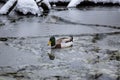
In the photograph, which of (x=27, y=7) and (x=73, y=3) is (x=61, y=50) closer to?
(x=27, y=7)

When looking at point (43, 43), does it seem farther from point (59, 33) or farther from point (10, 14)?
point (10, 14)

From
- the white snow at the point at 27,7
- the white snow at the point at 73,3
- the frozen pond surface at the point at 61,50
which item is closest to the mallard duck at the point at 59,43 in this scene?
the frozen pond surface at the point at 61,50

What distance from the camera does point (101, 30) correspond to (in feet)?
50.7

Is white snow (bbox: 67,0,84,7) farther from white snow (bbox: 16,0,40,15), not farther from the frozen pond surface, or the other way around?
the frozen pond surface

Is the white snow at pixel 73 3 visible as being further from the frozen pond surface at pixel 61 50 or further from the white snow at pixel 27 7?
the frozen pond surface at pixel 61 50

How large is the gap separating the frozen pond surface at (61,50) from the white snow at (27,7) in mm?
1382

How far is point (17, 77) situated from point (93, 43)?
434 centimetres

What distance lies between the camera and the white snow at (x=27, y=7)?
2098 centimetres

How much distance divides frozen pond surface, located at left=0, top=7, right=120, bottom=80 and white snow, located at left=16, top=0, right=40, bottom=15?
138 cm

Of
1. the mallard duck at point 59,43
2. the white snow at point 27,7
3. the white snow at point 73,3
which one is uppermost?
the mallard duck at point 59,43

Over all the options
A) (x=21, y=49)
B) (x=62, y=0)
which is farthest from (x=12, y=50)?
(x=62, y=0)

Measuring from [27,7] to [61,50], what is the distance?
31.5 feet

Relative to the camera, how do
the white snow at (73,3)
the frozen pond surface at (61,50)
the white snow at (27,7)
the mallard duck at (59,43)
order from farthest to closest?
the white snow at (73,3)
the white snow at (27,7)
the mallard duck at (59,43)
the frozen pond surface at (61,50)

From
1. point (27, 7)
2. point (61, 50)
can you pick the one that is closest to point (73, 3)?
point (27, 7)
